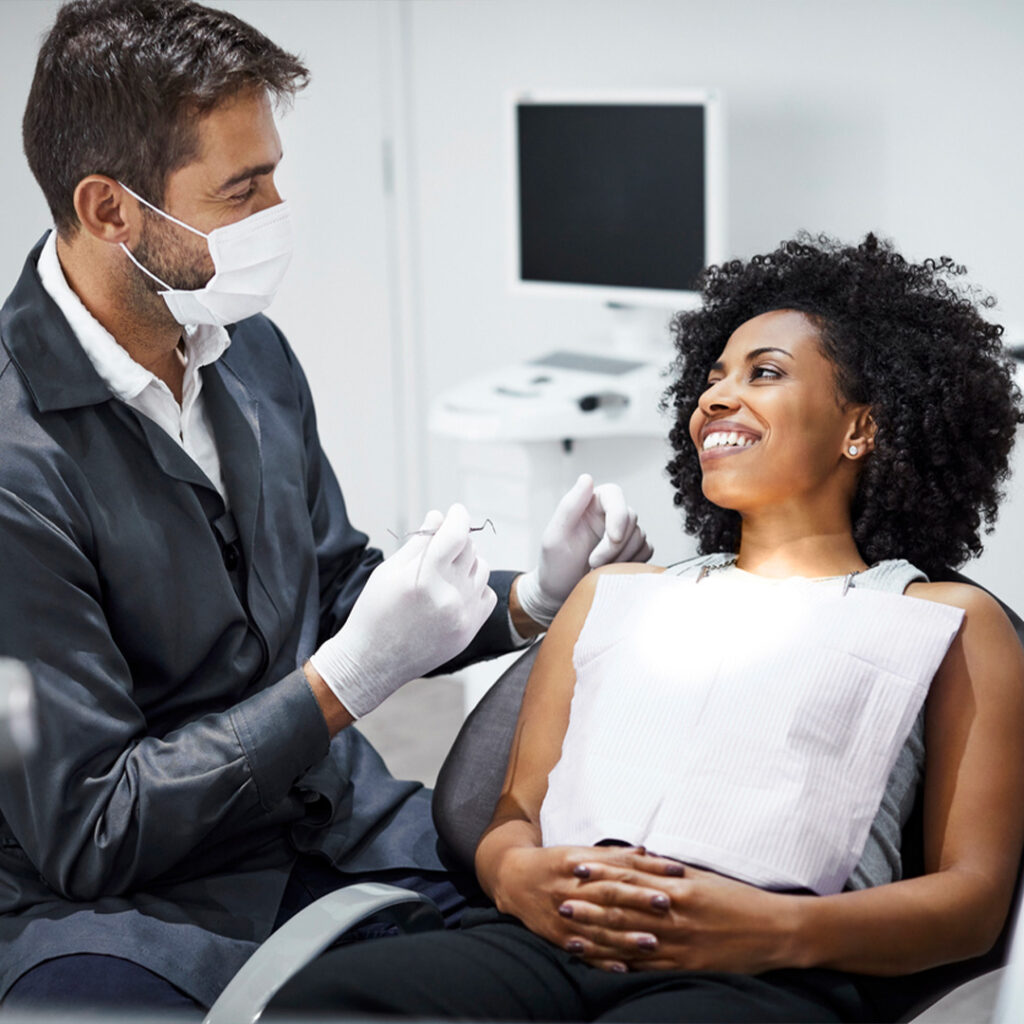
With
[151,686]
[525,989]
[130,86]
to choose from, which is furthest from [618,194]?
[525,989]

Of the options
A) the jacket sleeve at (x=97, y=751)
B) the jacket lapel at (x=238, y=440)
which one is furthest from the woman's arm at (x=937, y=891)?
the jacket lapel at (x=238, y=440)

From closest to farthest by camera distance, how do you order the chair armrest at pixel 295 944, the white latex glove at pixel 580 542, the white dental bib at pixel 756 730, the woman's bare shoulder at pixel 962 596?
1. the chair armrest at pixel 295 944
2. the white dental bib at pixel 756 730
3. the woman's bare shoulder at pixel 962 596
4. the white latex glove at pixel 580 542

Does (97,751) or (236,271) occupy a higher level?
(236,271)

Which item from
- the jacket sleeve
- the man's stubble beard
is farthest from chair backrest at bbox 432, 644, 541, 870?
the man's stubble beard

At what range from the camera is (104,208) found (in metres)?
1.47

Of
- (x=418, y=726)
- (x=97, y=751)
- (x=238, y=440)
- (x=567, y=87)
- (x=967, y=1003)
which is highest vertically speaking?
(x=567, y=87)

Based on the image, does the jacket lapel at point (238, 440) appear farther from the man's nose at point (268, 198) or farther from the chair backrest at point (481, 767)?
the chair backrest at point (481, 767)

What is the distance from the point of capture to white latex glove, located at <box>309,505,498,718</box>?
1445 mm

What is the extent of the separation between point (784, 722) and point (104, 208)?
2.89 feet

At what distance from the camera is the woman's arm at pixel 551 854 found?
1.25 meters

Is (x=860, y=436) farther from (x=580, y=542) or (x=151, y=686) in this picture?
(x=151, y=686)

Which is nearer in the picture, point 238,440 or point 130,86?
point 130,86

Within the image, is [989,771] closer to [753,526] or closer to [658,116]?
[753,526]

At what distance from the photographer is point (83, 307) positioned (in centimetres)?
148
